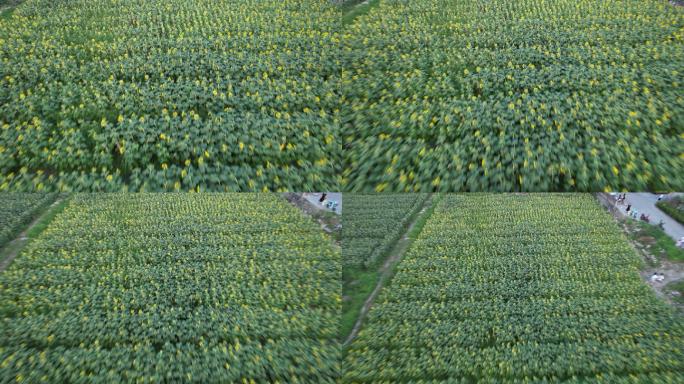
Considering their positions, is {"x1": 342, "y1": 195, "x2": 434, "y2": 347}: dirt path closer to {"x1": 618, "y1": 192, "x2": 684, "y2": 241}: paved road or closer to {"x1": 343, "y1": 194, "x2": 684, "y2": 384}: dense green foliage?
{"x1": 343, "y1": 194, "x2": 684, "y2": 384}: dense green foliage

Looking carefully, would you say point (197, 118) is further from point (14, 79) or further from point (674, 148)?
point (674, 148)

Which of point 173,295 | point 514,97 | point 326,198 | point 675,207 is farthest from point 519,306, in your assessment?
point 173,295

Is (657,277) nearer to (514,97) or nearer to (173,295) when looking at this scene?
(514,97)

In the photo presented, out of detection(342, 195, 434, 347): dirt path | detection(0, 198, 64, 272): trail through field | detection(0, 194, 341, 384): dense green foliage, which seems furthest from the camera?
detection(0, 198, 64, 272): trail through field

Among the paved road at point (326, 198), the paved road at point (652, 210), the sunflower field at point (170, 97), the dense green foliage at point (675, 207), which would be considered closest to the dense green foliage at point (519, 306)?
the paved road at point (652, 210)

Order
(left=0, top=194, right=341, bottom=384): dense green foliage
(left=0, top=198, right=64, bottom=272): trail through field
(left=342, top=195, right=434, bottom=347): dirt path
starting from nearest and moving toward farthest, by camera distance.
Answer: (left=0, top=194, right=341, bottom=384): dense green foliage, (left=342, top=195, right=434, bottom=347): dirt path, (left=0, top=198, right=64, bottom=272): trail through field

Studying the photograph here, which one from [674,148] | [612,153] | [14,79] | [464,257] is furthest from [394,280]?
[14,79]

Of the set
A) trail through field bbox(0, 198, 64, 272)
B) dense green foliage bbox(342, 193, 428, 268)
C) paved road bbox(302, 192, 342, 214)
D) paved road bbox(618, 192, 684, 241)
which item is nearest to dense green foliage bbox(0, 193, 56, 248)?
trail through field bbox(0, 198, 64, 272)
